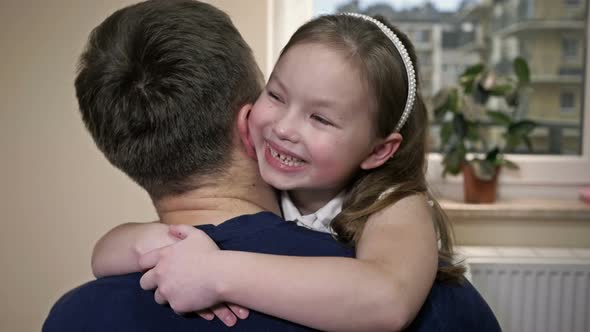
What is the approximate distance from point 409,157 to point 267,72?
1170 millimetres

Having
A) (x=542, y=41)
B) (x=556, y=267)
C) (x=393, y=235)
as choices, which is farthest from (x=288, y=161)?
(x=542, y=41)

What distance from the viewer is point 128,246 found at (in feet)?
3.53

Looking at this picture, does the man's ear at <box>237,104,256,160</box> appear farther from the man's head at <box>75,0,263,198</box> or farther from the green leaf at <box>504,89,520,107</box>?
the green leaf at <box>504,89,520,107</box>

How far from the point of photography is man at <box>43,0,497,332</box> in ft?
2.99

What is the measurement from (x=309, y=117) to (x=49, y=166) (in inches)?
61.5

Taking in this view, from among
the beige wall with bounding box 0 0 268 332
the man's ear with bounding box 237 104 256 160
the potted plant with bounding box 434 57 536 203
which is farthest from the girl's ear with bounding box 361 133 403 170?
the potted plant with bounding box 434 57 536 203

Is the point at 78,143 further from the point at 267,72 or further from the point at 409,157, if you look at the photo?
the point at 409,157

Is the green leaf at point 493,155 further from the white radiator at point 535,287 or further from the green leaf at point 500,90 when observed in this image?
the white radiator at point 535,287

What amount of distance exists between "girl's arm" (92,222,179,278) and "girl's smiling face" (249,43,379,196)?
0.63ft

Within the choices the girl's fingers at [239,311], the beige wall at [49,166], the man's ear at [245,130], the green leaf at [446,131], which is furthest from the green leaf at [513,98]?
the girl's fingers at [239,311]

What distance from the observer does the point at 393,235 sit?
101 centimetres

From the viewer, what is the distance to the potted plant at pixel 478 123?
8.73 feet

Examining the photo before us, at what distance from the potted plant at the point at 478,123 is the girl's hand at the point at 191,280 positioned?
1.90 m

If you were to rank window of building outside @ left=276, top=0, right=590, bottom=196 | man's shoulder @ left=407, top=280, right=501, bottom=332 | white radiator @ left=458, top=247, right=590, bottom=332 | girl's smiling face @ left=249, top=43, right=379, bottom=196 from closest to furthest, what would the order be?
man's shoulder @ left=407, top=280, right=501, bottom=332, girl's smiling face @ left=249, top=43, right=379, bottom=196, white radiator @ left=458, top=247, right=590, bottom=332, window of building outside @ left=276, top=0, right=590, bottom=196
